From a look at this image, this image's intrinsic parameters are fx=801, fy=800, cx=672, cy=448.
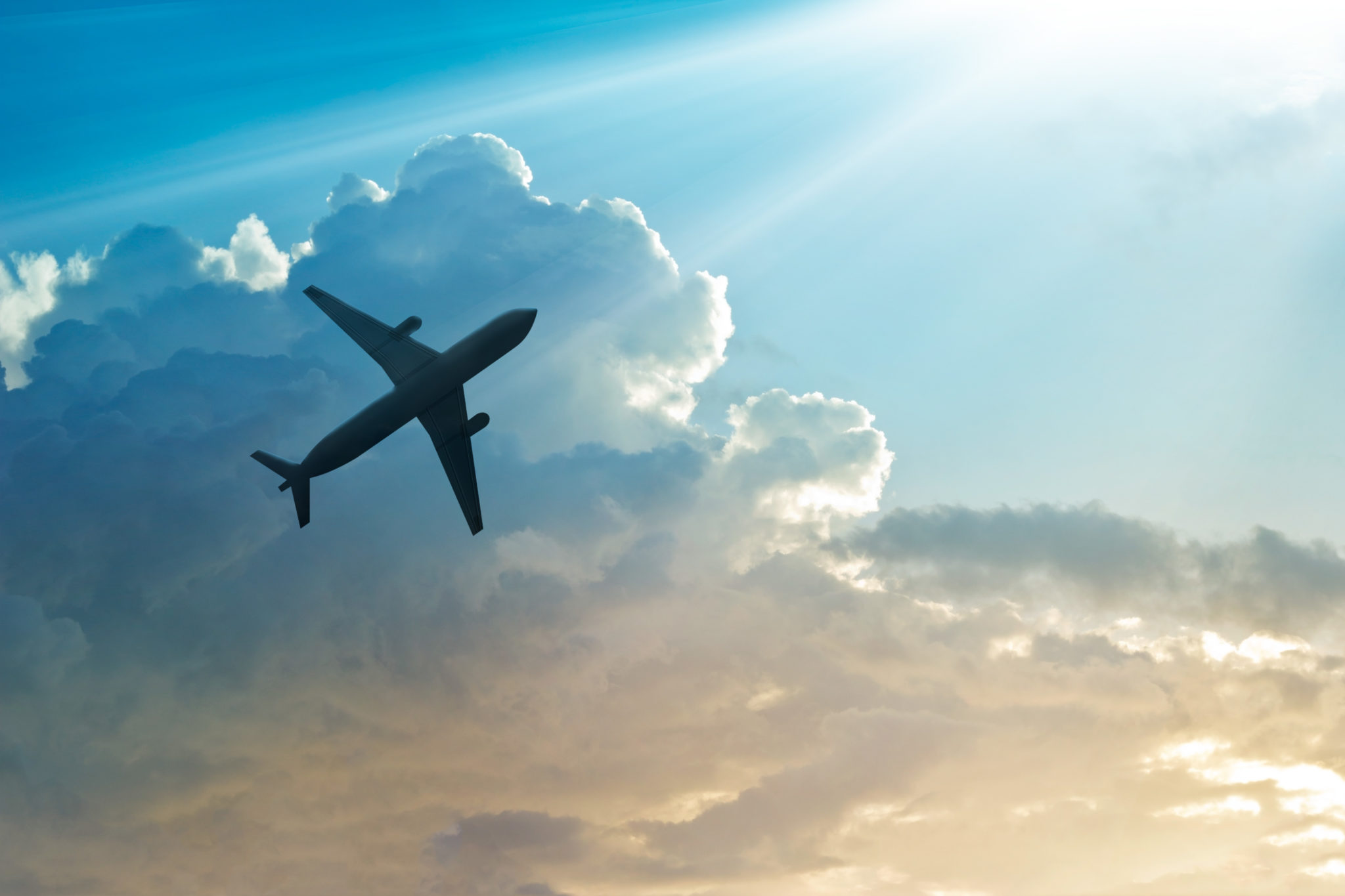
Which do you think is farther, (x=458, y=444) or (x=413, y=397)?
(x=458, y=444)

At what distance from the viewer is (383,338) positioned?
123 metres

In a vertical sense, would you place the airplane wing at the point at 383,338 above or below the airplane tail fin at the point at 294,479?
above

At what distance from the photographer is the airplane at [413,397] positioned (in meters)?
117

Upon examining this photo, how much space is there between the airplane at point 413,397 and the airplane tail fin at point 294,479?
11 cm

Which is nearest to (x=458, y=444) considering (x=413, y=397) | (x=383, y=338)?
(x=413, y=397)

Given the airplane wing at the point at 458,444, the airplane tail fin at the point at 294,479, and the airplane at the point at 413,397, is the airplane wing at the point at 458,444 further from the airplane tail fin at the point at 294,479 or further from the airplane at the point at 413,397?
the airplane tail fin at the point at 294,479

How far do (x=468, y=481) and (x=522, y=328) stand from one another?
30.1 metres

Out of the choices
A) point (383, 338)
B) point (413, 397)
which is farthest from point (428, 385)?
point (383, 338)

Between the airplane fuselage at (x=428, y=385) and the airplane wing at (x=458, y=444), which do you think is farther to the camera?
the airplane wing at (x=458, y=444)

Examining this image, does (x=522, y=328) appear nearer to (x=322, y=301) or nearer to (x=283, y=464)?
(x=322, y=301)

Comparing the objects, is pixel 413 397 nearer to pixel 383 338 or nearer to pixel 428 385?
pixel 428 385

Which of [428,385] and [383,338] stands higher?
[383,338]

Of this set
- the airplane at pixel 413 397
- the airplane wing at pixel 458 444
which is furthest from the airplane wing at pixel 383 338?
the airplane wing at pixel 458 444

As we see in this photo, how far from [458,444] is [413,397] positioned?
13.4 m
